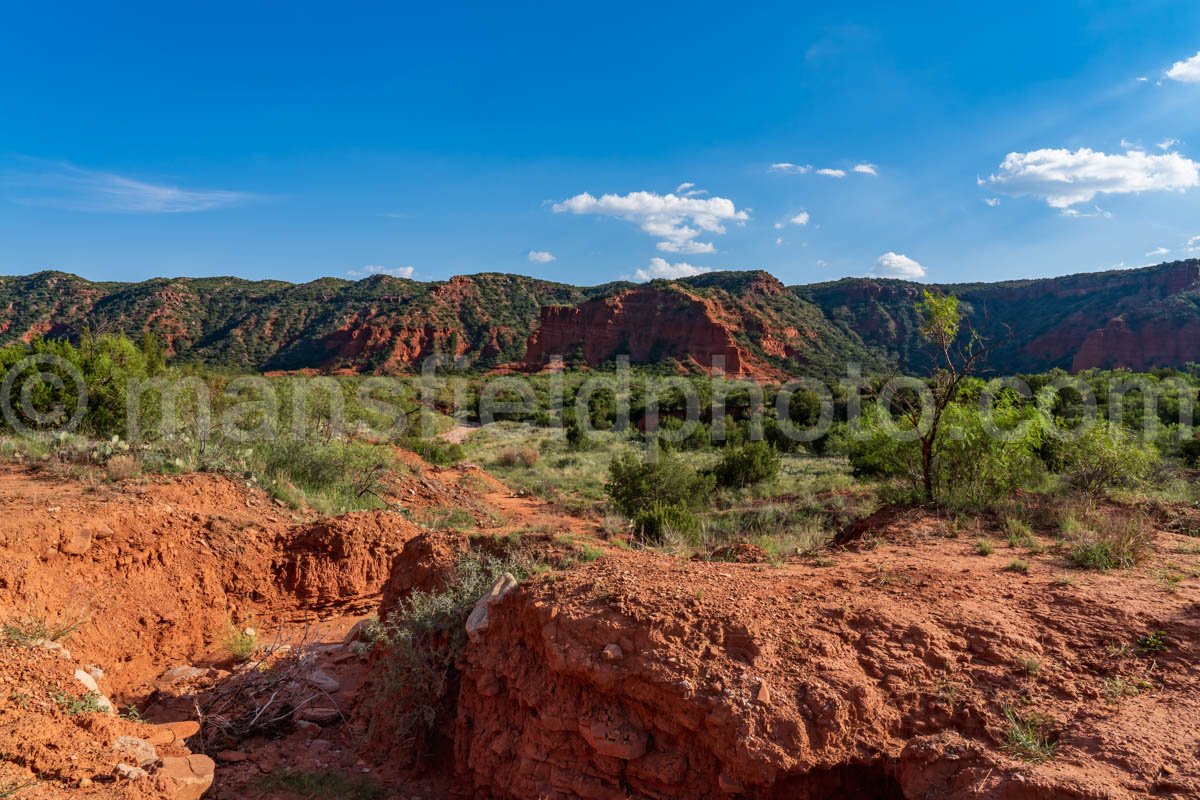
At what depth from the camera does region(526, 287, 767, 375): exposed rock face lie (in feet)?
219

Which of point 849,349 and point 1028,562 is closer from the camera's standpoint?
point 1028,562

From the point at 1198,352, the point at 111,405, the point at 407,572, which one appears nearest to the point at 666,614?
the point at 407,572

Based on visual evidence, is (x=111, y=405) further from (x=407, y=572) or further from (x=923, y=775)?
(x=923, y=775)

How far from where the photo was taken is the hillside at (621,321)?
5909cm

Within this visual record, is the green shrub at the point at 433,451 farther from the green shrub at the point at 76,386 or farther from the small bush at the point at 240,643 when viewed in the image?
the small bush at the point at 240,643

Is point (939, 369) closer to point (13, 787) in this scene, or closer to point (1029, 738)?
point (1029, 738)

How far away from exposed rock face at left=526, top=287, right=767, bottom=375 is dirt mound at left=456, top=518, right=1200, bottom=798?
60.3 metres

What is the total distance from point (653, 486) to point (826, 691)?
33.7 feet

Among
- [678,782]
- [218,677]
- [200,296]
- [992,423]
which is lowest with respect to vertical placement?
[218,677]

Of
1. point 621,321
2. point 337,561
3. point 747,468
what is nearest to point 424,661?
point 337,561

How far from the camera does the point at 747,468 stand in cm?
1602

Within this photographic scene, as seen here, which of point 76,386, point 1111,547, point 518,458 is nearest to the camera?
point 1111,547

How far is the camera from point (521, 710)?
12.7ft

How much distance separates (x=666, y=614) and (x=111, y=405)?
12.5 metres
